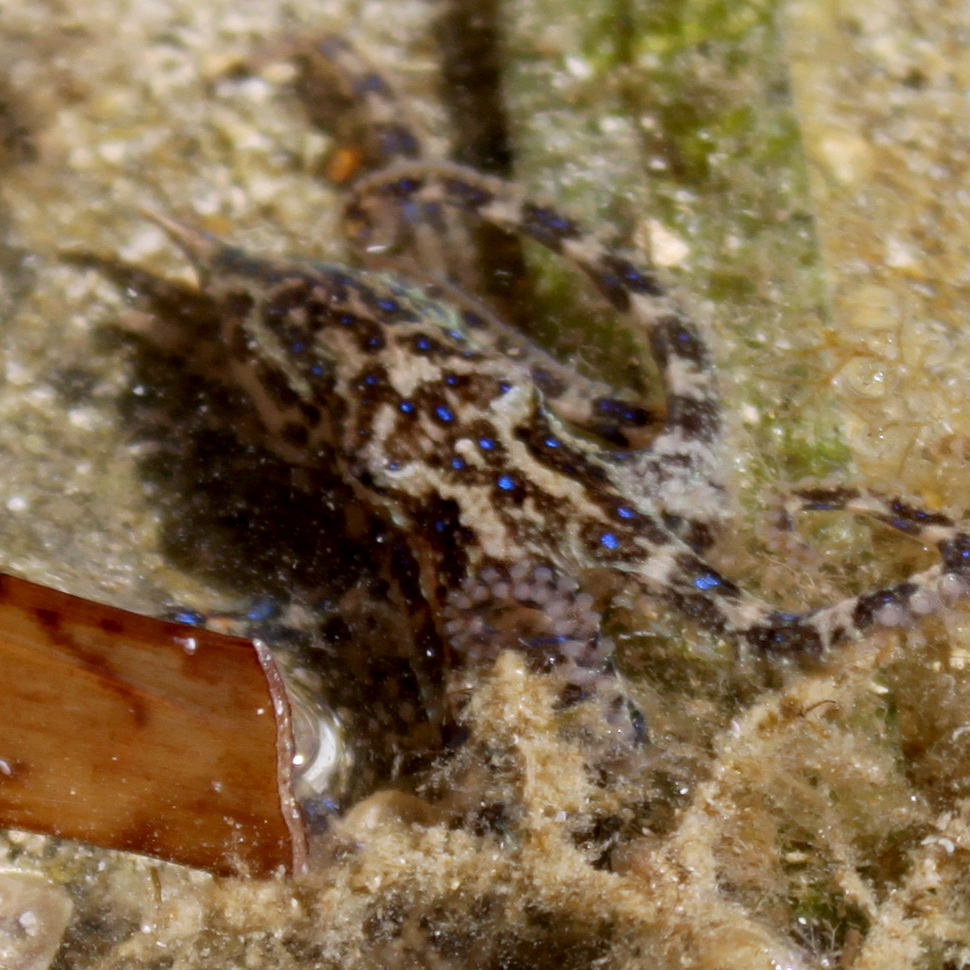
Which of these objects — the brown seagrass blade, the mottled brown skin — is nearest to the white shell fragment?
the brown seagrass blade

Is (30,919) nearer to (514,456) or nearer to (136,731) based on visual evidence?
(136,731)

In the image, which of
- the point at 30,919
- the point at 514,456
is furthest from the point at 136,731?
the point at 514,456

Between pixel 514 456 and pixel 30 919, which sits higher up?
pixel 514 456

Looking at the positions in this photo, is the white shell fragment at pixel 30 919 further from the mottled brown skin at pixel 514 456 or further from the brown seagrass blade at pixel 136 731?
the mottled brown skin at pixel 514 456

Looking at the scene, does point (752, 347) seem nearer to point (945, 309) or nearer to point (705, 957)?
point (945, 309)

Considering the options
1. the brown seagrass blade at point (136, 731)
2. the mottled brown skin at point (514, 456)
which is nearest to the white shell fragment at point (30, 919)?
the brown seagrass blade at point (136, 731)

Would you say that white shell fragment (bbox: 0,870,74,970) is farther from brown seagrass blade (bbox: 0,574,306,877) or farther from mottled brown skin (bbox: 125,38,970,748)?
mottled brown skin (bbox: 125,38,970,748)

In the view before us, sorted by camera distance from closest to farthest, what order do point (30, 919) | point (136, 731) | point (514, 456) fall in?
1. point (136, 731)
2. point (30, 919)
3. point (514, 456)

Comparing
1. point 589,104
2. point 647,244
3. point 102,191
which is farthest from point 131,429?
point 589,104
